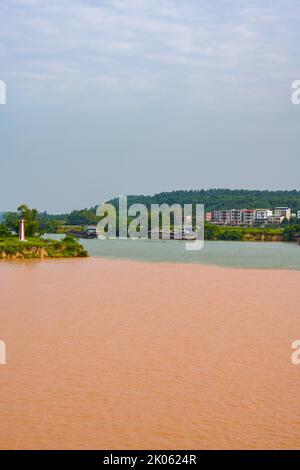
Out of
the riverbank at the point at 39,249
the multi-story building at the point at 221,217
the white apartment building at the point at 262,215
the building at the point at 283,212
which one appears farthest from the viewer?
the building at the point at 283,212

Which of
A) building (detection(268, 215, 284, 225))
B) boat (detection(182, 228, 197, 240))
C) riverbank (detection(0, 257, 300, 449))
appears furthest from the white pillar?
building (detection(268, 215, 284, 225))

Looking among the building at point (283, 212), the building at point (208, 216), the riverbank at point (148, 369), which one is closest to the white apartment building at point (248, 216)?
the building at point (283, 212)

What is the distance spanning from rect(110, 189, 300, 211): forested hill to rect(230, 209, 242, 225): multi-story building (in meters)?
5.79

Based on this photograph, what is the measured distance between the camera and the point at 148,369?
772 centimetres

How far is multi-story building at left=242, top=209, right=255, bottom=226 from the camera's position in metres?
70.3

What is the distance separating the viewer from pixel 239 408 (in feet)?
21.1

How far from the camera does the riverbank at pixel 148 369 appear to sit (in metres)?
5.81

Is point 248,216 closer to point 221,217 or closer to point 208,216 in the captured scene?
point 221,217

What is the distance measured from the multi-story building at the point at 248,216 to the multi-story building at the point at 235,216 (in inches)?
15.8

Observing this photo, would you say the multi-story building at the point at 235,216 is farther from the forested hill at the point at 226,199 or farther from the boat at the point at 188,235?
the boat at the point at 188,235

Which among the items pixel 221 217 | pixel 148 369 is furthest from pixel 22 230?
pixel 221 217

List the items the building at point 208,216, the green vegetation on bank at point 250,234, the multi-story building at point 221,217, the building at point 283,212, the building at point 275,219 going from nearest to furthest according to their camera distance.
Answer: the green vegetation on bank at point 250,234
the building at point 275,219
the multi-story building at point 221,217
the building at point 208,216
the building at point 283,212

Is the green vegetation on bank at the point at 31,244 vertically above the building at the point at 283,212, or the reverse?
the building at the point at 283,212
